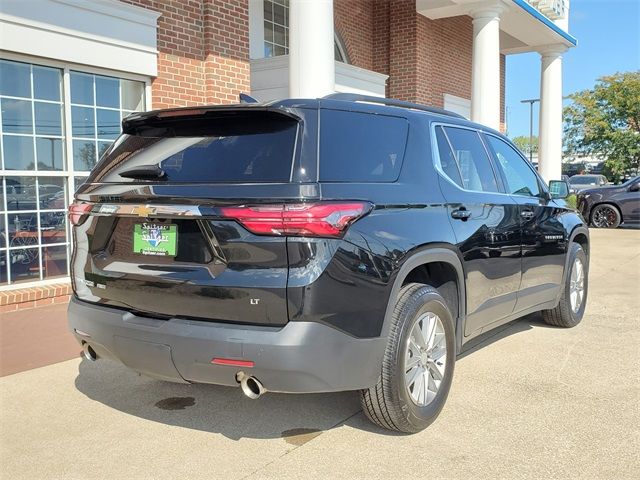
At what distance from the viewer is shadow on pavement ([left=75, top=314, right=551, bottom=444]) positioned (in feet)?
12.2

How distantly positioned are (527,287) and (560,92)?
41.7 feet

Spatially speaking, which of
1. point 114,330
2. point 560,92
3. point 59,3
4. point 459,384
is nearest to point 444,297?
point 459,384

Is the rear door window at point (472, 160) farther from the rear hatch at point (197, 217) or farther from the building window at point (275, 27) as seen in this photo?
the building window at point (275, 27)

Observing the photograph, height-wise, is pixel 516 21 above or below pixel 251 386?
above

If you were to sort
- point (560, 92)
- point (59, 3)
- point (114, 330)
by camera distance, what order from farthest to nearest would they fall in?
point (560, 92)
point (59, 3)
point (114, 330)

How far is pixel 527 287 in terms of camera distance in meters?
4.93

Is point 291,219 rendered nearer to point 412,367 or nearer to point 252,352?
point 252,352

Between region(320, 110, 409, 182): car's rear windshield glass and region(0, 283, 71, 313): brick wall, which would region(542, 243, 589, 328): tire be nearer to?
region(320, 110, 409, 182): car's rear windshield glass

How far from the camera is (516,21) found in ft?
44.5

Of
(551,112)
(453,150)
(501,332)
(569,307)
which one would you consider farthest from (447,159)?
(551,112)

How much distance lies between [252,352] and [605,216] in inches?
642

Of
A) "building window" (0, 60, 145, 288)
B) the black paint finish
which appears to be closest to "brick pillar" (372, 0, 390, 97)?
"building window" (0, 60, 145, 288)

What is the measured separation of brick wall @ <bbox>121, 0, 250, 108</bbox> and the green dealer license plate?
472 cm

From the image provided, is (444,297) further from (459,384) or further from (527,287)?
(527,287)
